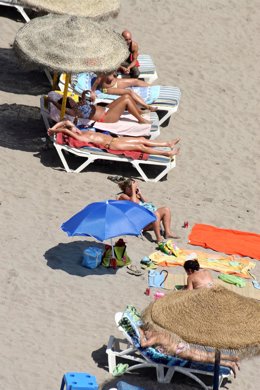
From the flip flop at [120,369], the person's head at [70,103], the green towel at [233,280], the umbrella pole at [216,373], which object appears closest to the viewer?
the umbrella pole at [216,373]

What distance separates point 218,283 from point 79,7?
6.78 metres

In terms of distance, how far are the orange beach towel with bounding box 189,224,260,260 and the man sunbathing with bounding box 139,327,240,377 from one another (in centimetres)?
353

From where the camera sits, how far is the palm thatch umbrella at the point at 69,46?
18203 mm

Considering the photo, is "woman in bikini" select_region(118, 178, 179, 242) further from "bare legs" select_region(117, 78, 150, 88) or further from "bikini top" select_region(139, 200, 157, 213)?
"bare legs" select_region(117, 78, 150, 88)

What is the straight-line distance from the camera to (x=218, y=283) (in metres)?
16.0

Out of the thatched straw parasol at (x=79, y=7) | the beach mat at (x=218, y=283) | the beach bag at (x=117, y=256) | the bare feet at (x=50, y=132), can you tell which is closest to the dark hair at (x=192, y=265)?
the beach mat at (x=218, y=283)

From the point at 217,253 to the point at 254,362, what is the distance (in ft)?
9.43

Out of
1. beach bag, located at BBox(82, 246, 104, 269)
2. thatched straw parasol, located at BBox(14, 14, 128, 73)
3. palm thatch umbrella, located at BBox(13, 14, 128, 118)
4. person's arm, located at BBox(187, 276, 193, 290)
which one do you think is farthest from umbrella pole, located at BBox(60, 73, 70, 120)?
person's arm, located at BBox(187, 276, 193, 290)

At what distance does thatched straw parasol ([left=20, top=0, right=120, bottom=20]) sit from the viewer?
67.7 ft

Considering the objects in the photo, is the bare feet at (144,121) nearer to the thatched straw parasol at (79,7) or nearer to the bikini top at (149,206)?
the thatched straw parasol at (79,7)

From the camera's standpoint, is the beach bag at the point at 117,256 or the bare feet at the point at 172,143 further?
the bare feet at the point at 172,143

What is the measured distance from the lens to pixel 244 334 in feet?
42.3

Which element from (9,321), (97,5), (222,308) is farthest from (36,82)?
(222,308)

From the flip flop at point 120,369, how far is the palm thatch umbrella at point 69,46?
221 inches
